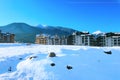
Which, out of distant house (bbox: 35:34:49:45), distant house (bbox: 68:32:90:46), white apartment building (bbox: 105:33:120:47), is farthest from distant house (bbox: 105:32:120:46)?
distant house (bbox: 35:34:49:45)

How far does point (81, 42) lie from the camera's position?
415ft

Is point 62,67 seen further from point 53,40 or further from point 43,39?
point 43,39

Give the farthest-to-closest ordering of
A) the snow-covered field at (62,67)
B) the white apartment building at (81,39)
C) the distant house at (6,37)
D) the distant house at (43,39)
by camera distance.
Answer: the distant house at (43,39), the distant house at (6,37), the white apartment building at (81,39), the snow-covered field at (62,67)

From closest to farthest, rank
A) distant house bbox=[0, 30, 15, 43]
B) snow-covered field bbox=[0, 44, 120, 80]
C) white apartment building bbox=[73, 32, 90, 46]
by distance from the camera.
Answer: snow-covered field bbox=[0, 44, 120, 80] → white apartment building bbox=[73, 32, 90, 46] → distant house bbox=[0, 30, 15, 43]

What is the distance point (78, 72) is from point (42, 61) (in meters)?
4.29

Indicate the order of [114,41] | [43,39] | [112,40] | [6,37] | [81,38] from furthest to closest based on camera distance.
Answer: [43,39] → [6,37] → [81,38] → [112,40] → [114,41]

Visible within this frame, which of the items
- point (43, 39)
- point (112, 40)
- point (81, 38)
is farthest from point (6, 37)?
point (112, 40)

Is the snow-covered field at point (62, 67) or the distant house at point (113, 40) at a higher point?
the distant house at point (113, 40)

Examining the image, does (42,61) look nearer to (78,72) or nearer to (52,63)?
(52,63)

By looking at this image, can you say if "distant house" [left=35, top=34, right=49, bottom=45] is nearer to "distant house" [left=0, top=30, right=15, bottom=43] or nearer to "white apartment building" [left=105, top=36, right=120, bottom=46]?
"distant house" [left=0, top=30, right=15, bottom=43]

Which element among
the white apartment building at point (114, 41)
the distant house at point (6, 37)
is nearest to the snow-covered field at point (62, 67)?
the white apartment building at point (114, 41)

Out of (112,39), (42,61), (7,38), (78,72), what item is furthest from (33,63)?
(7,38)

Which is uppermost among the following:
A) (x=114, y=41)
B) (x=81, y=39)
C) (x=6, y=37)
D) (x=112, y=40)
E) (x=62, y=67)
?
(x=6, y=37)

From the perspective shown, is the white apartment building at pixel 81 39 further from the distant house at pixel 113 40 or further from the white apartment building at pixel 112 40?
the distant house at pixel 113 40
